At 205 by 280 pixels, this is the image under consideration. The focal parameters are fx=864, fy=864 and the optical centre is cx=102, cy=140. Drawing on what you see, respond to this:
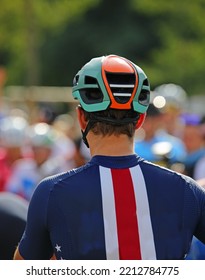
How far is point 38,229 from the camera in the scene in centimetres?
348

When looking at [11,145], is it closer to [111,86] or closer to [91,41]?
[111,86]

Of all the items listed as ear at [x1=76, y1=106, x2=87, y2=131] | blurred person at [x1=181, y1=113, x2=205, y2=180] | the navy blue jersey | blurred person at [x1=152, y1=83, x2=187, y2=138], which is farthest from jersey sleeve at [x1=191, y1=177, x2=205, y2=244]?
blurred person at [x1=152, y1=83, x2=187, y2=138]

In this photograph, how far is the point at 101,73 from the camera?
3584mm

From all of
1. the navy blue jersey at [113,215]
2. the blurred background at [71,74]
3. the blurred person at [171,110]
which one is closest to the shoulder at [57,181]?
the navy blue jersey at [113,215]

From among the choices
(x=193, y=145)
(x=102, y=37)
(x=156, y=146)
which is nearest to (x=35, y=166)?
(x=156, y=146)

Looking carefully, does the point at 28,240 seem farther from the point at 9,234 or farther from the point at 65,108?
the point at 65,108

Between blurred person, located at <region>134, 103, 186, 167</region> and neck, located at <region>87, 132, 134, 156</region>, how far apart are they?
16.6 feet

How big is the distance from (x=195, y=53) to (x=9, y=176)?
1752 cm

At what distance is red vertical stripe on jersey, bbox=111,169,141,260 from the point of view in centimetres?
346

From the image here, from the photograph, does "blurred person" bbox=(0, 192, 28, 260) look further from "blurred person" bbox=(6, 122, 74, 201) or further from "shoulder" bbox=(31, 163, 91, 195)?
"blurred person" bbox=(6, 122, 74, 201)

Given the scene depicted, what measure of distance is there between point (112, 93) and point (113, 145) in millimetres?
218

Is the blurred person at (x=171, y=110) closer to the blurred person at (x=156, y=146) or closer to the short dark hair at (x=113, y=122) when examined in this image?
the blurred person at (x=156, y=146)

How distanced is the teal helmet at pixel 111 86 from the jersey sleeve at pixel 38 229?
15.6 inches

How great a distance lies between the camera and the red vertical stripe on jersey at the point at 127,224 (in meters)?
3.46
